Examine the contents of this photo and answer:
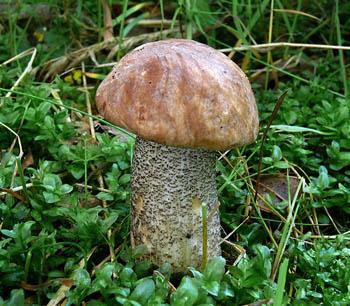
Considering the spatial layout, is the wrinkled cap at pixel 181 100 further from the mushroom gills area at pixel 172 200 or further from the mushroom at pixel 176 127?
the mushroom gills area at pixel 172 200

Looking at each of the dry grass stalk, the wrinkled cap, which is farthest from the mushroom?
the dry grass stalk


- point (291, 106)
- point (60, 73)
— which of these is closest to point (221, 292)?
point (291, 106)

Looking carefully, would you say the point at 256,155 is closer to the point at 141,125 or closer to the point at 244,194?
the point at 244,194

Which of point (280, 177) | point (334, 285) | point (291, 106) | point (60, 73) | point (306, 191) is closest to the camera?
point (334, 285)

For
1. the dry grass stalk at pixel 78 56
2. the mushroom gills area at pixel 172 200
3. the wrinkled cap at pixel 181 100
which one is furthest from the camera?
the dry grass stalk at pixel 78 56

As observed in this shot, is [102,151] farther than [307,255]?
Yes

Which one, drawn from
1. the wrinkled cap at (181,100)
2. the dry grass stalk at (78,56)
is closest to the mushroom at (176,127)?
the wrinkled cap at (181,100)

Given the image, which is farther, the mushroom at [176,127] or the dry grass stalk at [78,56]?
the dry grass stalk at [78,56]
